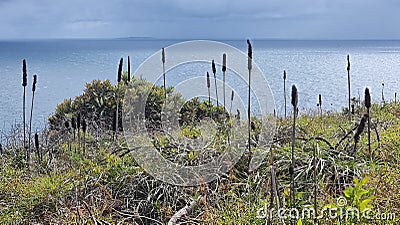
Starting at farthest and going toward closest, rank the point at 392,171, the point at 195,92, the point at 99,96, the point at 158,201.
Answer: the point at 99,96, the point at 195,92, the point at 158,201, the point at 392,171

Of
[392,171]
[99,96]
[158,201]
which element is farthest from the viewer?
[99,96]

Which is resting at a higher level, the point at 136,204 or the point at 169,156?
the point at 169,156

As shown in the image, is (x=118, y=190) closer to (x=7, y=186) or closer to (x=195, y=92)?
(x=7, y=186)

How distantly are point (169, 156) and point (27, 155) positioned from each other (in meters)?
1.33

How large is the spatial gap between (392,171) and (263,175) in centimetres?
65

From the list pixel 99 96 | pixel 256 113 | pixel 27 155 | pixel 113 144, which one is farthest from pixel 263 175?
pixel 99 96

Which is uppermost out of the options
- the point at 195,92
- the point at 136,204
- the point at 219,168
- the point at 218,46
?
the point at 218,46

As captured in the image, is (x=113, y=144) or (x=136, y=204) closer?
(x=136, y=204)

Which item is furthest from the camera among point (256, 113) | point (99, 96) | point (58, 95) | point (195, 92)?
point (58, 95)

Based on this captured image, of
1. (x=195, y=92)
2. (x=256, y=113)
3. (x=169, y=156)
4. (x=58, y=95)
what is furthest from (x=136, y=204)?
(x=58, y=95)

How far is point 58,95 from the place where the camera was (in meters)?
10.9

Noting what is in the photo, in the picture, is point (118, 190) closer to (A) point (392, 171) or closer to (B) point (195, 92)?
(B) point (195, 92)

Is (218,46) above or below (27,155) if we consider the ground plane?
above

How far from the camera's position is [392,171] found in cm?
258
